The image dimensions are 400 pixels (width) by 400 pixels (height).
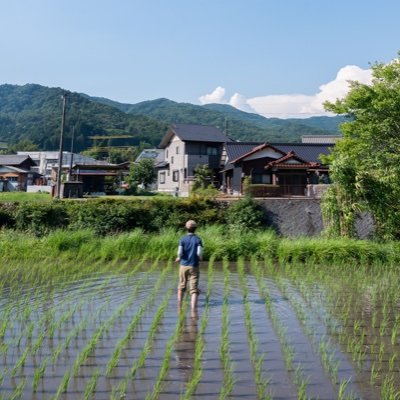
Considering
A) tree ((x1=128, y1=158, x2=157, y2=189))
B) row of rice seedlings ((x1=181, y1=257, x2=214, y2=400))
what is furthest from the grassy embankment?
tree ((x1=128, y1=158, x2=157, y2=189))

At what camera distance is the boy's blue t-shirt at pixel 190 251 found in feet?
22.7

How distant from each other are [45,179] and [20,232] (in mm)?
35899

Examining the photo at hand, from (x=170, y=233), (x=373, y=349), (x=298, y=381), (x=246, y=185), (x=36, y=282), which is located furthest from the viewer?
(x=246, y=185)

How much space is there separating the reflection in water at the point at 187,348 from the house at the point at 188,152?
2573 centimetres

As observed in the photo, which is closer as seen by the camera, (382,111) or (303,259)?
(303,259)

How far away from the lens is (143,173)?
38562 mm

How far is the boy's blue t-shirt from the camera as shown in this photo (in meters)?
6.93

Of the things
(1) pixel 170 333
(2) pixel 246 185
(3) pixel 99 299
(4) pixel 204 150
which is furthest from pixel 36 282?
(4) pixel 204 150

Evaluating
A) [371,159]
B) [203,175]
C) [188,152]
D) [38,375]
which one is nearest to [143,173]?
[188,152]

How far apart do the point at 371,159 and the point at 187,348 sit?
1132cm

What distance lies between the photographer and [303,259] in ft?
39.3

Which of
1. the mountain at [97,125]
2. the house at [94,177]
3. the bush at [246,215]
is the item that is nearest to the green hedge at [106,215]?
the bush at [246,215]

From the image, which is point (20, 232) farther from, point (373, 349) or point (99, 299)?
point (373, 349)

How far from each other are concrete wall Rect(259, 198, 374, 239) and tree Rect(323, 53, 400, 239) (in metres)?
1.65
